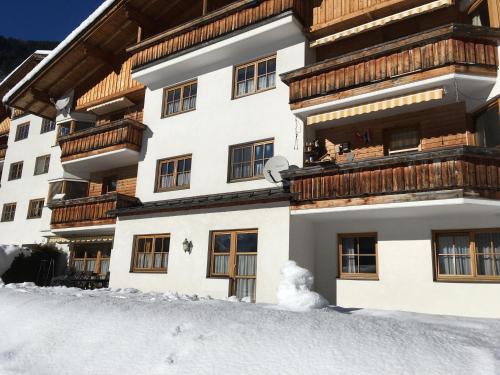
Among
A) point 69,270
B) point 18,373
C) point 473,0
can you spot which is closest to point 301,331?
point 18,373

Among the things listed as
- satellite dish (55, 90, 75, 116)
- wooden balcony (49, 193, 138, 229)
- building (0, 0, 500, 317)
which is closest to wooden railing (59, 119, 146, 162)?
building (0, 0, 500, 317)

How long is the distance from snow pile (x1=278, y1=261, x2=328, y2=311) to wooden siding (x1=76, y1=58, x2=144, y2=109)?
15.3 meters

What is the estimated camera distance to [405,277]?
13.5 metres

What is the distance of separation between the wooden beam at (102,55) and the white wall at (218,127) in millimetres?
5166

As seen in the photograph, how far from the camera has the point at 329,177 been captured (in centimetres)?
1360

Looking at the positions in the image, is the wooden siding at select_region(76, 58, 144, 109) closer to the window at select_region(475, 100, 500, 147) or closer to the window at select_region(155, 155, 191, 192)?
the window at select_region(155, 155, 191, 192)

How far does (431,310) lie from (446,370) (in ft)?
27.6

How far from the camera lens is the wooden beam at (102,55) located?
2369 centimetres

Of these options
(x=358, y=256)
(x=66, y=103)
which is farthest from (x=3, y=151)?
(x=358, y=256)

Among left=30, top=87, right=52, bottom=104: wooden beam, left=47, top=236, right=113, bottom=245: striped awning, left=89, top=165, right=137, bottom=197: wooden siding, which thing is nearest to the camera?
left=47, top=236, right=113, bottom=245: striped awning

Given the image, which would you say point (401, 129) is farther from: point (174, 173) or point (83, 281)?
point (83, 281)

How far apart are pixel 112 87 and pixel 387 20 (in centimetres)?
1562

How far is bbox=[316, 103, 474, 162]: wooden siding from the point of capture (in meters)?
Answer: 13.6

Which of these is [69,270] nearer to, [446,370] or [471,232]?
[471,232]
